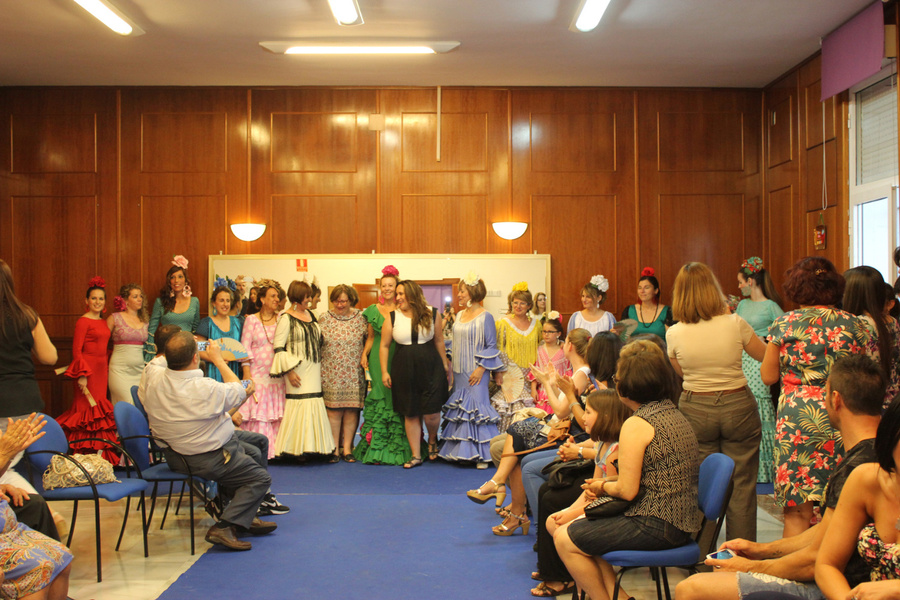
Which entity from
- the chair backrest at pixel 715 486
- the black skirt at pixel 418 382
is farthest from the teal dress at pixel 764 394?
the chair backrest at pixel 715 486

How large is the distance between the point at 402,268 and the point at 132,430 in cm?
410

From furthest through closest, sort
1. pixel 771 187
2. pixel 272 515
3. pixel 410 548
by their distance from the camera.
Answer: pixel 771 187 < pixel 272 515 < pixel 410 548

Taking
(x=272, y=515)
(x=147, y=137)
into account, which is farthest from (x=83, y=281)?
(x=272, y=515)

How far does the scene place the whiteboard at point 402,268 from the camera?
8008 millimetres

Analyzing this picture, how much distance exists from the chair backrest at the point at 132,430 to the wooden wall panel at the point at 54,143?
479cm

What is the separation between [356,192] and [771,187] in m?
4.54

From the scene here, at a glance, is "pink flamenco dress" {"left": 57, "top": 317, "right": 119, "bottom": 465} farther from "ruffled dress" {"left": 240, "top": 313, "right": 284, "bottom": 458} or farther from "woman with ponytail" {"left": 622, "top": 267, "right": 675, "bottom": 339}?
"woman with ponytail" {"left": 622, "top": 267, "right": 675, "bottom": 339}

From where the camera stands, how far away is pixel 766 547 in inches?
95.5

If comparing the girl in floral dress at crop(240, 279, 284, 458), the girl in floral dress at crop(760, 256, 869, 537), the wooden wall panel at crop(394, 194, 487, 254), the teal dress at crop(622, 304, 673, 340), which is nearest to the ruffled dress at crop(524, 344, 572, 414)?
the teal dress at crop(622, 304, 673, 340)

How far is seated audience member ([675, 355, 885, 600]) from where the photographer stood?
225 cm

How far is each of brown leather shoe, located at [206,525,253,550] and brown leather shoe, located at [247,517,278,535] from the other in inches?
8.9

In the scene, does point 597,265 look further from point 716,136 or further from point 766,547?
point 766,547

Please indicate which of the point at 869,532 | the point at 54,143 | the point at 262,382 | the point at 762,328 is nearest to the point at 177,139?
the point at 54,143

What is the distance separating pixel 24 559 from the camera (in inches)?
104
